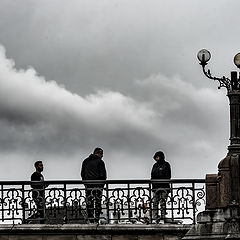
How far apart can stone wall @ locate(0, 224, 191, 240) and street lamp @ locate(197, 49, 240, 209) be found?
40.2 inches

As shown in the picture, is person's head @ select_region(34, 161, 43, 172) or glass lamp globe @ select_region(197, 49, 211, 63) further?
glass lamp globe @ select_region(197, 49, 211, 63)

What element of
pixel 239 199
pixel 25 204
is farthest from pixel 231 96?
pixel 25 204

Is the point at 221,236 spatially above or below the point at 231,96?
below

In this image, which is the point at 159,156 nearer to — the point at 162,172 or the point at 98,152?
the point at 162,172

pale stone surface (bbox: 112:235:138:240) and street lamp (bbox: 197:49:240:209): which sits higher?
street lamp (bbox: 197:49:240:209)

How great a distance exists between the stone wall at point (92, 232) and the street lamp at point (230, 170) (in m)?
1.02

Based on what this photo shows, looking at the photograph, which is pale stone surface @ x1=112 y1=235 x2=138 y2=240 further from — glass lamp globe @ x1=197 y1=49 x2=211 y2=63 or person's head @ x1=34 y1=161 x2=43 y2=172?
glass lamp globe @ x1=197 y1=49 x2=211 y2=63

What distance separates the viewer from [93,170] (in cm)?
4666

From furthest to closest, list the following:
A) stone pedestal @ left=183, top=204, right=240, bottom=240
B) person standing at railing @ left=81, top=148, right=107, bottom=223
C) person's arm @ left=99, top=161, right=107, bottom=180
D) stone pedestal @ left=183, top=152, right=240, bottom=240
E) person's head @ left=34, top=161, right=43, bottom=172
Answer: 1. person's head @ left=34, top=161, right=43, bottom=172
2. person's arm @ left=99, top=161, right=107, bottom=180
3. person standing at railing @ left=81, top=148, right=107, bottom=223
4. stone pedestal @ left=183, top=152, right=240, bottom=240
5. stone pedestal @ left=183, top=204, right=240, bottom=240

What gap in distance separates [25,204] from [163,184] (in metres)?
3.01

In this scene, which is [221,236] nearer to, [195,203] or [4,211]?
[195,203]

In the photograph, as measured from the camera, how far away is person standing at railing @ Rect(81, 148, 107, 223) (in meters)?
46.5

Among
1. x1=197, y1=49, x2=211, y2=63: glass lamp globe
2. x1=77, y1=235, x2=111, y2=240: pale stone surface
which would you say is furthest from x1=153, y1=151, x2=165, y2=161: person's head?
x1=197, y1=49, x2=211, y2=63: glass lamp globe

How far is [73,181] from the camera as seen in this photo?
4672cm
